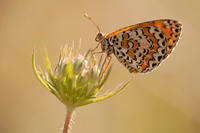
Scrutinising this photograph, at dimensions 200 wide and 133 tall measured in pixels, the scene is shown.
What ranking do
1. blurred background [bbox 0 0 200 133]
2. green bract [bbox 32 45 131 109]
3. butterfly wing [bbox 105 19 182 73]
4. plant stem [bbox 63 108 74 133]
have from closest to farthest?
plant stem [bbox 63 108 74 133], green bract [bbox 32 45 131 109], butterfly wing [bbox 105 19 182 73], blurred background [bbox 0 0 200 133]

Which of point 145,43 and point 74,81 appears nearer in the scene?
point 74,81

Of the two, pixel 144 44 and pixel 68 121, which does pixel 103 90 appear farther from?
pixel 68 121

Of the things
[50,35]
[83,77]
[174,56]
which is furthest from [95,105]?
[83,77]

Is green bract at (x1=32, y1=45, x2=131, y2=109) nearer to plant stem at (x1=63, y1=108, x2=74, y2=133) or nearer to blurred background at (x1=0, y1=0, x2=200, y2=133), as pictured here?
plant stem at (x1=63, y1=108, x2=74, y2=133)

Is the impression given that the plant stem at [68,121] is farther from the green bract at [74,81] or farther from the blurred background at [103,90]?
the blurred background at [103,90]

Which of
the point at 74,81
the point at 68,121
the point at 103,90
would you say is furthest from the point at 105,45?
the point at 103,90

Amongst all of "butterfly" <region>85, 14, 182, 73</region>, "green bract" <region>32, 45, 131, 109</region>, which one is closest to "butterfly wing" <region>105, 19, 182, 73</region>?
"butterfly" <region>85, 14, 182, 73</region>
